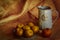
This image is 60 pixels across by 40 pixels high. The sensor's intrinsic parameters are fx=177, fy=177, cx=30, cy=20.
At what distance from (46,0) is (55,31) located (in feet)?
1.11

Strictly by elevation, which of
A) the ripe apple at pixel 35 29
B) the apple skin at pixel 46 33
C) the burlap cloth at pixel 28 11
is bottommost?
the apple skin at pixel 46 33

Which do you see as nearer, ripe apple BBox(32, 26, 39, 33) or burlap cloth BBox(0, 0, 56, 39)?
ripe apple BBox(32, 26, 39, 33)

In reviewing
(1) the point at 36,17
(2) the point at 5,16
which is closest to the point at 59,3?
(1) the point at 36,17

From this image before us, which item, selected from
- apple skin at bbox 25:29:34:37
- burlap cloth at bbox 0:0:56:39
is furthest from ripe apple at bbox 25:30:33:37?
burlap cloth at bbox 0:0:56:39

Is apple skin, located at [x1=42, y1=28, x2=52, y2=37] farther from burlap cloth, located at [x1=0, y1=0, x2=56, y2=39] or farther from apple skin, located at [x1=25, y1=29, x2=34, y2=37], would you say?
burlap cloth, located at [x1=0, y1=0, x2=56, y2=39]

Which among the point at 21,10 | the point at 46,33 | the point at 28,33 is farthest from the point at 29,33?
the point at 21,10

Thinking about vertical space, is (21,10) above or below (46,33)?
above

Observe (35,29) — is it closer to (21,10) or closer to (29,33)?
(29,33)

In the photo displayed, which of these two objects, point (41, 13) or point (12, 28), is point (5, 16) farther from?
point (41, 13)

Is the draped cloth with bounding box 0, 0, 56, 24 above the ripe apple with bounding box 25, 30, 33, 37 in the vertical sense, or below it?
above

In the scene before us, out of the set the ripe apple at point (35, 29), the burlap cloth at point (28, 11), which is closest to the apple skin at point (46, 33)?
the ripe apple at point (35, 29)

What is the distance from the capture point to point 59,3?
5.05ft

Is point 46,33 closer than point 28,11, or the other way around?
point 46,33

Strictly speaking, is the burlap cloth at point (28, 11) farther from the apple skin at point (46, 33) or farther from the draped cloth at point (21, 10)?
the apple skin at point (46, 33)
